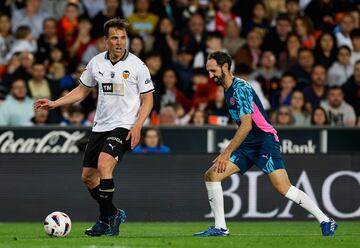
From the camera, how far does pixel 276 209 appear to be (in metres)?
17.0

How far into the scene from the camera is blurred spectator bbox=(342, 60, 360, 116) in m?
20.1

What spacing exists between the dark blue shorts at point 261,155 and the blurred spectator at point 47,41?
8541 millimetres

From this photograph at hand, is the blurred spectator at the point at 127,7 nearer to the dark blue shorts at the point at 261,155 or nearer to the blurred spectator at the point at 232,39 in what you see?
the blurred spectator at the point at 232,39

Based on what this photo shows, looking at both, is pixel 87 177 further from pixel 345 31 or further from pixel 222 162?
pixel 345 31

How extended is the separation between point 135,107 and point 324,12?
1044 centimetres

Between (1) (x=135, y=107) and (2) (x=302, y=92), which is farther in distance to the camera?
(2) (x=302, y=92)

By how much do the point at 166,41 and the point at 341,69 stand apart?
3312 mm

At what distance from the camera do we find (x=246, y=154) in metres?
12.8

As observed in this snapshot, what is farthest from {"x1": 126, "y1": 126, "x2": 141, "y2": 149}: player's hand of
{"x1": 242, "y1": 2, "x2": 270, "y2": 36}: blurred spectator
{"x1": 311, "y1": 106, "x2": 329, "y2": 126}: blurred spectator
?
{"x1": 242, "y1": 2, "x2": 270, "y2": 36}: blurred spectator

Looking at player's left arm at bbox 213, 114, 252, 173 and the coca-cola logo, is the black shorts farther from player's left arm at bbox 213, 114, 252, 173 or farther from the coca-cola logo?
the coca-cola logo

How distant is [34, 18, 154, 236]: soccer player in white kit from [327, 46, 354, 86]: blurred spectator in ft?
27.9

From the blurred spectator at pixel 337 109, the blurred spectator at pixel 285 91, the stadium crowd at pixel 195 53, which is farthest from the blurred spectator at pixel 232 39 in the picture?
the blurred spectator at pixel 337 109

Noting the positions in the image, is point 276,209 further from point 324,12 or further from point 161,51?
point 324,12

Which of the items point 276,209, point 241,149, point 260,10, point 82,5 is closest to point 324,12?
point 260,10
